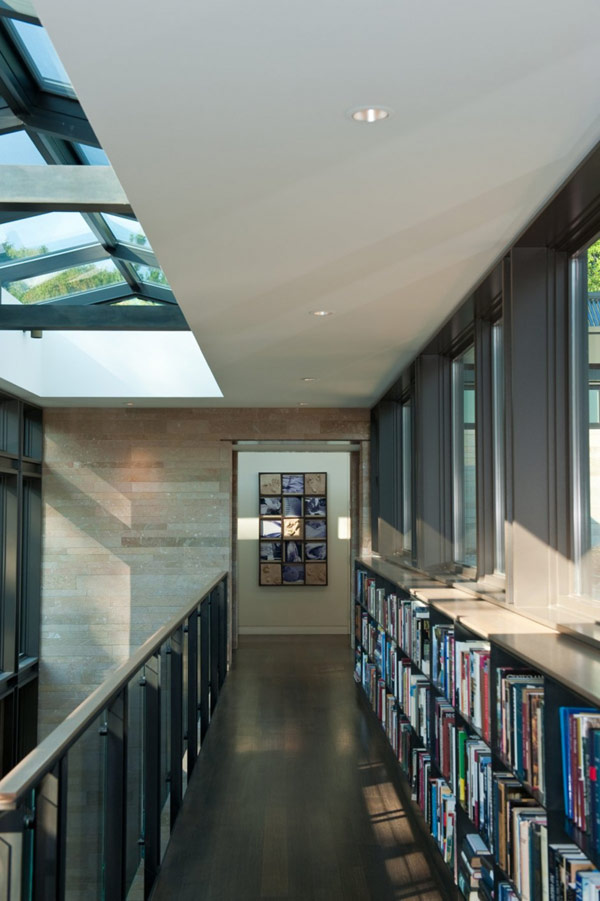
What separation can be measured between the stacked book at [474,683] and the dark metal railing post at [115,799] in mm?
1312

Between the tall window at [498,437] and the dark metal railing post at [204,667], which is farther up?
the tall window at [498,437]

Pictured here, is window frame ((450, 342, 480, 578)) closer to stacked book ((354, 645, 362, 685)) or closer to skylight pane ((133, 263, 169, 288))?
stacked book ((354, 645, 362, 685))

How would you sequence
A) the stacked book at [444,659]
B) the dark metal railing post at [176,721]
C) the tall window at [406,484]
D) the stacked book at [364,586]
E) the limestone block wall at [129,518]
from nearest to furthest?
the stacked book at [444,659] → the dark metal railing post at [176,721] → the stacked book at [364,586] → the tall window at [406,484] → the limestone block wall at [129,518]

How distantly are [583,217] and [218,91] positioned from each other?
5.41 ft

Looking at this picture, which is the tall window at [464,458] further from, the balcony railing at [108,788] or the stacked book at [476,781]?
the stacked book at [476,781]

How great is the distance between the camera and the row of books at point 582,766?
2.22m

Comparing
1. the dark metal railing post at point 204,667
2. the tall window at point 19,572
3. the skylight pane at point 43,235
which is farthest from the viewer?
the tall window at point 19,572

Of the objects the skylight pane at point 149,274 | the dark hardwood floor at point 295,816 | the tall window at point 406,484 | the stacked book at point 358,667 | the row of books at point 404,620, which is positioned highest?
the skylight pane at point 149,274

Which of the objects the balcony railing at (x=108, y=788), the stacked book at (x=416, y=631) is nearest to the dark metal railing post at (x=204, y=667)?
the balcony railing at (x=108, y=788)

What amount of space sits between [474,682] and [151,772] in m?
1.46

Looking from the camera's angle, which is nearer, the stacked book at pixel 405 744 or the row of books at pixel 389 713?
the stacked book at pixel 405 744

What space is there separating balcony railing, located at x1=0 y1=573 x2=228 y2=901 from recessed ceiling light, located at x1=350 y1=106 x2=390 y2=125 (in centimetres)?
187

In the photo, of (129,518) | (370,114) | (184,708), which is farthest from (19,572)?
(370,114)

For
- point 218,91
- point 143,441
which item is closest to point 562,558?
point 218,91
